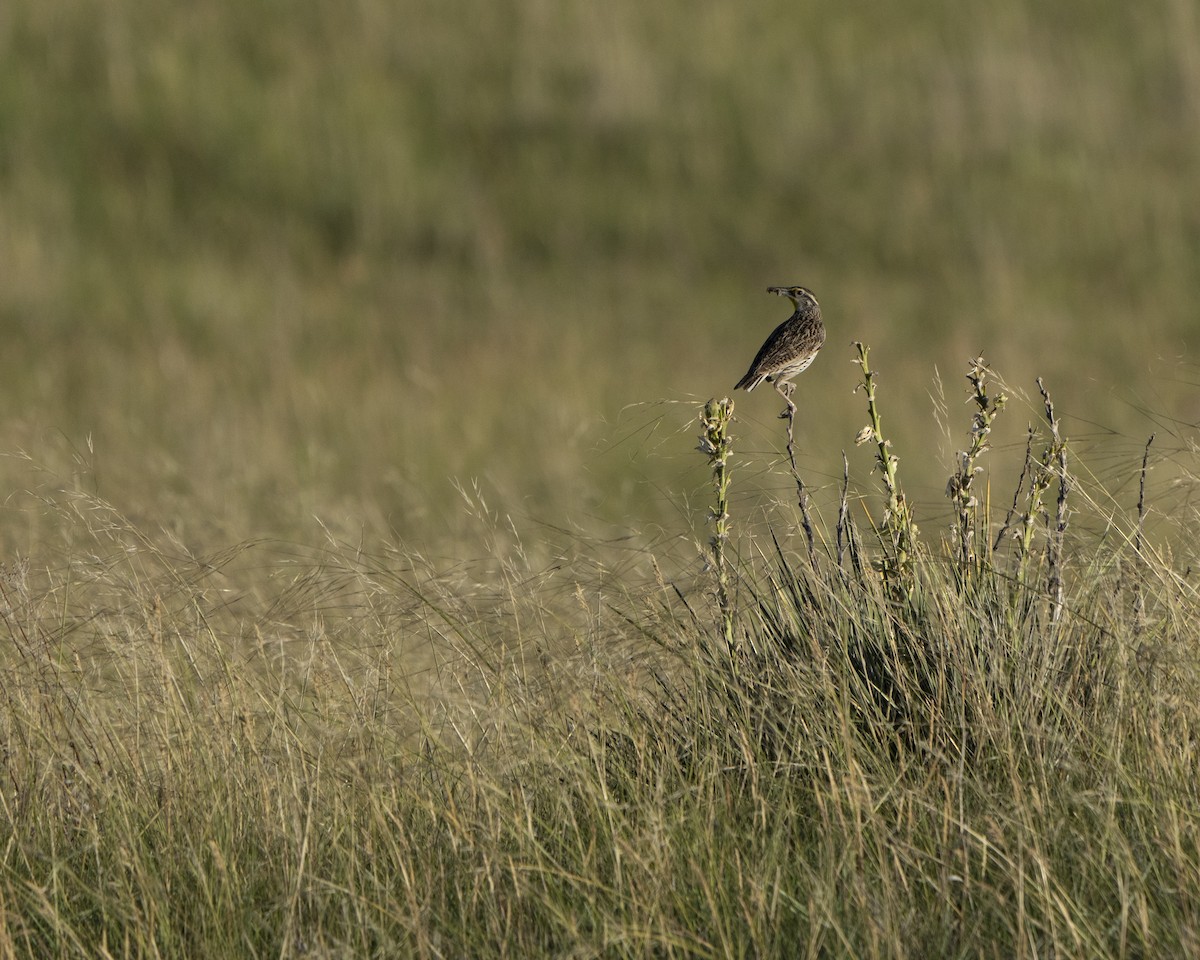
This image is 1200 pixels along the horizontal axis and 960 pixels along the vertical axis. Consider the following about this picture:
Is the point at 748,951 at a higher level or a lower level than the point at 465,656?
lower

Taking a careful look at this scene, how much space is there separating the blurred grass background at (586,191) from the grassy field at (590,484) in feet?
0.16

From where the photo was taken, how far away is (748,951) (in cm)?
270

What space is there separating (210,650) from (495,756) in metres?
0.81

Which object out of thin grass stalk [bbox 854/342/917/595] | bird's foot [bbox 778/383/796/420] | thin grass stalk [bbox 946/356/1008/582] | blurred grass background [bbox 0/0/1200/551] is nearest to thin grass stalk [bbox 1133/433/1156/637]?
thin grass stalk [bbox 946/356/1008/582]

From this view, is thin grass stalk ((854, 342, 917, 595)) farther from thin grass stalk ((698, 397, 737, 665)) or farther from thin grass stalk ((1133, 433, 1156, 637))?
thin grass stalk ((1133, 433, 1156, 637))

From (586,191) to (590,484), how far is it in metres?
5.75

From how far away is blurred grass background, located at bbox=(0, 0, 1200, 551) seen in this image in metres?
13.9

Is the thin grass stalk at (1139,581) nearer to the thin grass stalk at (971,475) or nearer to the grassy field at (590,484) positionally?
the grassy field at (590,484)

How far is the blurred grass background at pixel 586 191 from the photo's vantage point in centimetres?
1393

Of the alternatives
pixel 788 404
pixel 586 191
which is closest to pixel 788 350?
pixel 788 404

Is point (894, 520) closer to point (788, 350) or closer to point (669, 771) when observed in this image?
point (669, 771)

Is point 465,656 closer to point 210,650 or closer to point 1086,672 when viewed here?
point 210,650

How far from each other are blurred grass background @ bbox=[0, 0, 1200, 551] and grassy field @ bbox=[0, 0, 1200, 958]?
0.16ft

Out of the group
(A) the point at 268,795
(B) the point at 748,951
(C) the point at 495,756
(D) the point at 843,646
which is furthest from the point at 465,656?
(B) the point at 748,951
